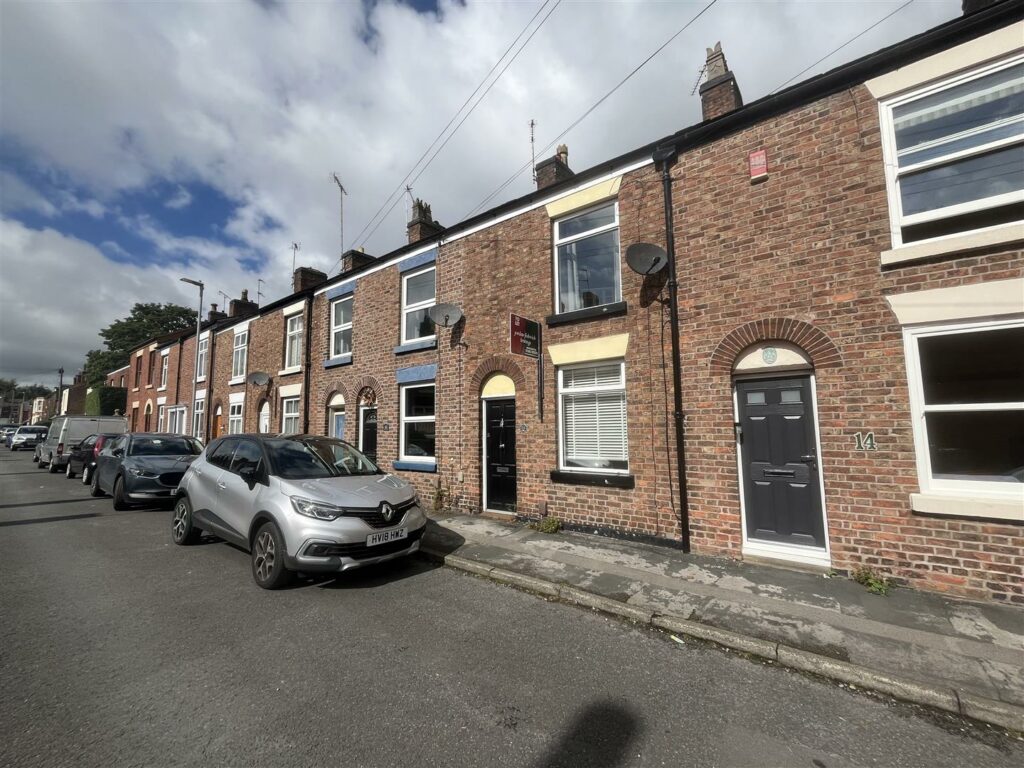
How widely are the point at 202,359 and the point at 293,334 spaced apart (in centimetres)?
835

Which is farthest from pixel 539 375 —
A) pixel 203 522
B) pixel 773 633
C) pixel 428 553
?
pixel 203 522

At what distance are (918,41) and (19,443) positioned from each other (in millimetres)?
53167

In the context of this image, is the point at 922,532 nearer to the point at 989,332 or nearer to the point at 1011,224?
the point at 989,332

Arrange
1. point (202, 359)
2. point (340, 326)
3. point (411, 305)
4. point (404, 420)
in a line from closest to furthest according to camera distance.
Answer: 1. point (404, 420)
2. point (411, 305)
3. point (340, 326)
4. point (202, 359)

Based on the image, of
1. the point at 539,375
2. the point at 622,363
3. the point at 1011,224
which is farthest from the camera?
the point at 539,375

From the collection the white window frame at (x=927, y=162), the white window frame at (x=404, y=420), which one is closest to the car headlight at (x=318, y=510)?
the white window frame at (x=404, y=420)

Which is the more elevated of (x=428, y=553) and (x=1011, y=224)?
(x=1011, y=224)

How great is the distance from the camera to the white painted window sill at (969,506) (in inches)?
169

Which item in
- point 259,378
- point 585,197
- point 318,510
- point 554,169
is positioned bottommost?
point 318,510

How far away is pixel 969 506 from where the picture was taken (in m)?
4.45

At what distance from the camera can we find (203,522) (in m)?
6.26

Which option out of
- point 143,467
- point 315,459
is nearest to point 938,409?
point 315,459

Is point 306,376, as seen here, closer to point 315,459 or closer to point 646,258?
point 315,459

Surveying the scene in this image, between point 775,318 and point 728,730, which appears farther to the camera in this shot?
point 775,318
